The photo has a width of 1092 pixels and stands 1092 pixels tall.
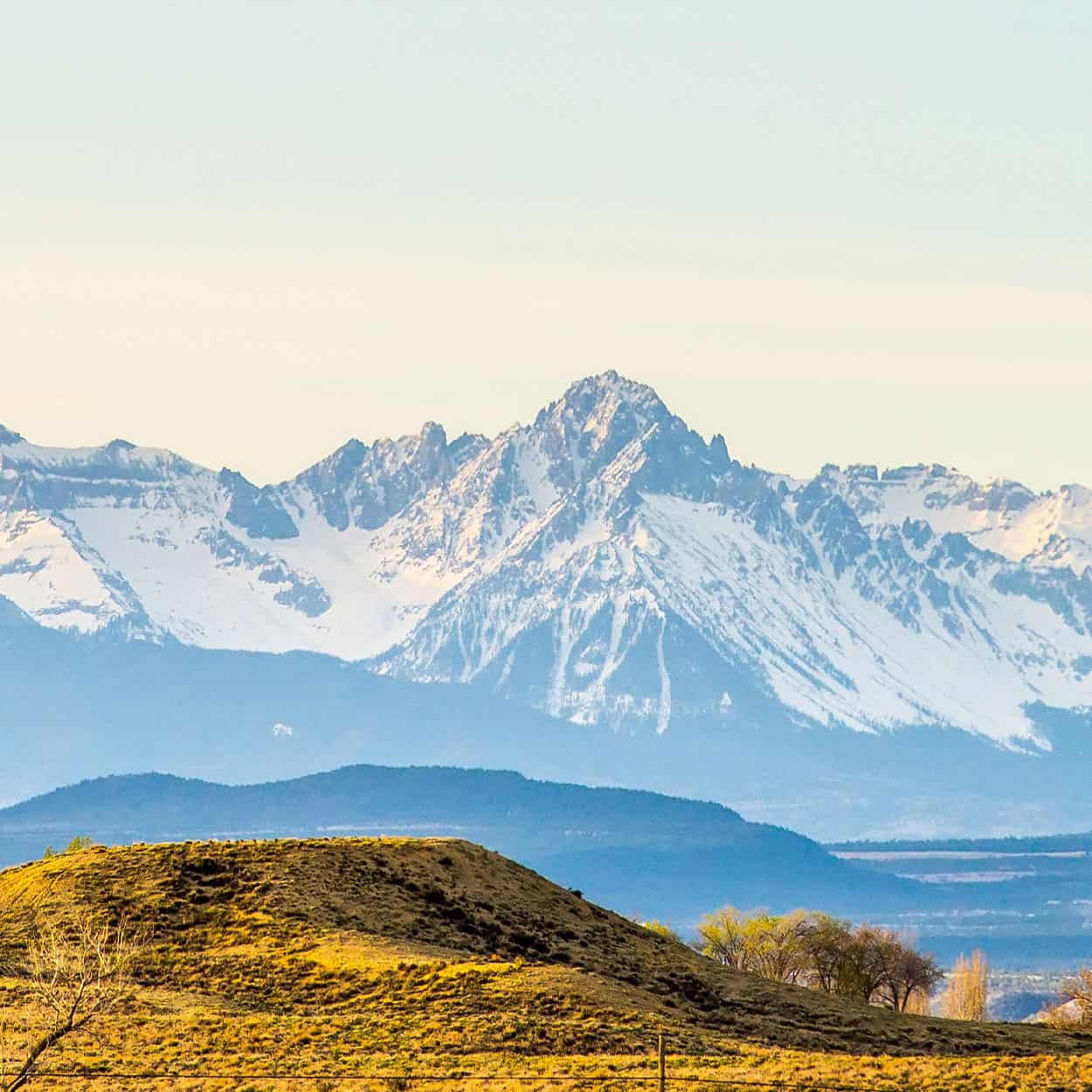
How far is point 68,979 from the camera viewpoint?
326 feet

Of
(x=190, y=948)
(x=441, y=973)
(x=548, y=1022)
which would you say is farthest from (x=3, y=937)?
(x=548, y=1022)

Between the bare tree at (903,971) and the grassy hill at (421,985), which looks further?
the bare tree at (903,971)

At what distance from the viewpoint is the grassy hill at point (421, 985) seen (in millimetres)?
96062

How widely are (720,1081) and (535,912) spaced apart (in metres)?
35.1

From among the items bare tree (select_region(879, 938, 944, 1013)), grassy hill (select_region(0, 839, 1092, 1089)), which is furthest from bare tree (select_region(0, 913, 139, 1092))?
bare tree (select_region(879, 938, 944, 1013))

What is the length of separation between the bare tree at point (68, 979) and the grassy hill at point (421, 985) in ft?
4.87

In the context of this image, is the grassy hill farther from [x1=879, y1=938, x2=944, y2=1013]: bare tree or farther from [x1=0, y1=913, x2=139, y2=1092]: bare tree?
[x1=879, y1=938, x2=944, y2=1013]: bare tree

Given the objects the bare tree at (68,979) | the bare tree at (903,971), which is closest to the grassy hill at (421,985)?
the bare tree at (68,979)

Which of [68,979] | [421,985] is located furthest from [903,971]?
[68,979]

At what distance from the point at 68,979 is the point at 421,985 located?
49.6 feet

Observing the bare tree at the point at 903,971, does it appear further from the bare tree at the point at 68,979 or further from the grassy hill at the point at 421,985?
the bare tree at the point at 68,979

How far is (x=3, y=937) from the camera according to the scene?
383 ft

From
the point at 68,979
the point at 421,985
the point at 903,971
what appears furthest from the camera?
the point at 903,971

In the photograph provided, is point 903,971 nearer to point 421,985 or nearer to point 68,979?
point 421,985
